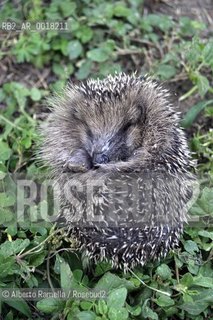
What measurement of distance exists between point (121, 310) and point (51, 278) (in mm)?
475

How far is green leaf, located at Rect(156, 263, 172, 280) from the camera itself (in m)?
2.89

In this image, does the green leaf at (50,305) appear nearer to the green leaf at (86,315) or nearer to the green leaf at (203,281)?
the green leaf at (86,315)

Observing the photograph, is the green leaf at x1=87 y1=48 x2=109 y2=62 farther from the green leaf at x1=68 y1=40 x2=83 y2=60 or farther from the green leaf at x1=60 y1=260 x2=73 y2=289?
the green leaf at x1=60 y1=260 x2=73 y2=289

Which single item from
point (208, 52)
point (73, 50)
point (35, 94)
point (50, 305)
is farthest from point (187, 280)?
point (73, 50)

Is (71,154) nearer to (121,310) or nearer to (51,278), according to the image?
(51,278)

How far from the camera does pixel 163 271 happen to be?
2.89 meters

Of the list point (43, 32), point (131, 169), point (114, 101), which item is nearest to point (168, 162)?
point (131, 169)

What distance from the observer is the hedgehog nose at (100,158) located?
312 cm

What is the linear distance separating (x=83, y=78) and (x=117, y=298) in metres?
1.73

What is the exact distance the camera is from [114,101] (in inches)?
128

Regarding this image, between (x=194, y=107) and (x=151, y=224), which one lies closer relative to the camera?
(x=151, y=224)

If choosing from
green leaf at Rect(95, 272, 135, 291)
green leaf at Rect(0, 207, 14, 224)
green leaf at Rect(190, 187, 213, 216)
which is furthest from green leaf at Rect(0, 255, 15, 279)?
green leaf at Rect(190, 187, 213, 216)

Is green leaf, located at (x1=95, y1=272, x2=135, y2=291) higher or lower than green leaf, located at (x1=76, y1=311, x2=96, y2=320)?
below

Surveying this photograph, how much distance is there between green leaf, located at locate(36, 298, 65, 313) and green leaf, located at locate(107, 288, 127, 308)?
0.23 meters
